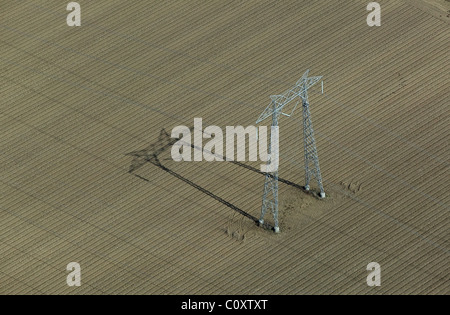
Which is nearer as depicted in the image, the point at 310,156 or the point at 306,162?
the point at 306,162

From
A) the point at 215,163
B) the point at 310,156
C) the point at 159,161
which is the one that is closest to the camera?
the point at 310,156

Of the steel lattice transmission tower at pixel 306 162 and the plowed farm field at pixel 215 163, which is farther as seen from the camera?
the plowed farm field at pixel 215 163

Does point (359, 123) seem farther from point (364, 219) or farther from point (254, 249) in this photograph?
point (254, 249)

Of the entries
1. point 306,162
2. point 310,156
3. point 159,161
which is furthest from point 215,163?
point 306,162

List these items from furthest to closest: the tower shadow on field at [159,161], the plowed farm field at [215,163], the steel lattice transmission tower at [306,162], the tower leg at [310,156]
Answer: the tower shadow on field at [159,161]
the tower leg at [310,156]
the plowed farm field at [215,163]
the steel lattice transmission tower at [306,162]

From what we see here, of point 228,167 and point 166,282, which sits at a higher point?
point 228,167

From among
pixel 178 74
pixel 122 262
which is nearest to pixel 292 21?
pixel 178 74

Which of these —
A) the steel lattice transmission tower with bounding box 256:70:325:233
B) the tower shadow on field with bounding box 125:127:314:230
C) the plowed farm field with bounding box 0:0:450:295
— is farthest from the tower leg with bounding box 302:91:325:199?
the tower shadow on field with bounding box 125:127:314:230

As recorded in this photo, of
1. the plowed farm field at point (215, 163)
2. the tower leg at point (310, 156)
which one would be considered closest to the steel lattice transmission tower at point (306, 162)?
the tower leg at point (310, 156)

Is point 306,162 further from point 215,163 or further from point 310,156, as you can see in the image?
point 215,163

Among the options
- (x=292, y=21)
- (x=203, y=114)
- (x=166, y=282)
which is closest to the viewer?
(x=166, y=282)

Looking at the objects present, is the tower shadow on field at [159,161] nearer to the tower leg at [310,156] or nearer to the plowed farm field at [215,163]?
the plowed farm field at [215,163]
